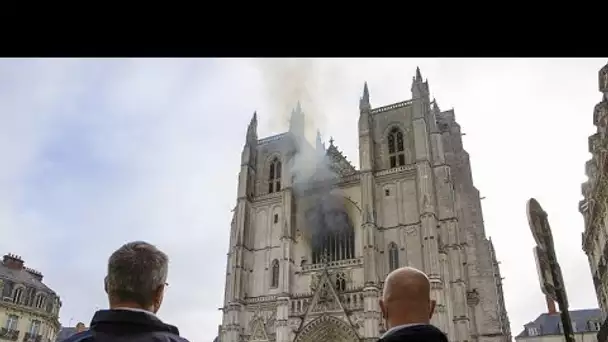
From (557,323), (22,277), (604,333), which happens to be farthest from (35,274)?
(557,323)

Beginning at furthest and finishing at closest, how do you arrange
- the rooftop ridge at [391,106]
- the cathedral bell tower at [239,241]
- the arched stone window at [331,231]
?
the rooftop ridge at [391,106] → the arched stone window at [331,231] → the cathedral bell tower at [239,241]

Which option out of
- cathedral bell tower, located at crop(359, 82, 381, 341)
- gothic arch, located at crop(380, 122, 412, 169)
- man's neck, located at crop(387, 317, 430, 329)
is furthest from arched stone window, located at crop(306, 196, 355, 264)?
man's neck, located at crop(387, 317, 430, 329)

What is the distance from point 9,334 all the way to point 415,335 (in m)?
30.2

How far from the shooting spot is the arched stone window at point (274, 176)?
35.9 metres

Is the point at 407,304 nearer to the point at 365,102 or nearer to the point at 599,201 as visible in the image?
the point at 599,201

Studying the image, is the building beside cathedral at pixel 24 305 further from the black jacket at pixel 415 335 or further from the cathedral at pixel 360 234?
the black jacket at pixel 415 335

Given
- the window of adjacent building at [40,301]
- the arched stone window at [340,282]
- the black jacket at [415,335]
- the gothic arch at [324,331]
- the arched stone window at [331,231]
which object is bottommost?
the black jacket at [415,335]

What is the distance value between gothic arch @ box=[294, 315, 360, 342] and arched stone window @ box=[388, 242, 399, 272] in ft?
14.1

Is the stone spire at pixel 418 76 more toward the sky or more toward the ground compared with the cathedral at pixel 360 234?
more toward the sky

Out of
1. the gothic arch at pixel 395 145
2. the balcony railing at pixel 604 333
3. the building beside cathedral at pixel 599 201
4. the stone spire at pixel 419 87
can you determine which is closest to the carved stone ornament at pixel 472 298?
the building beside cathedral at pixel 599 201

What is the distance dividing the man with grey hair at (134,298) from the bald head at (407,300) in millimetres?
1056
